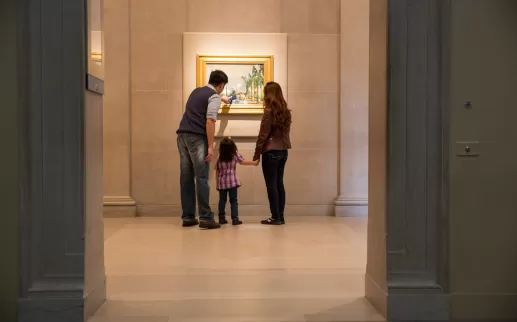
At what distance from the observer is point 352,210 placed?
9.52m

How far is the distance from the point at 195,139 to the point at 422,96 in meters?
4.65

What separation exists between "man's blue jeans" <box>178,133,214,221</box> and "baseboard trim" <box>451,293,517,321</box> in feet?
15.3

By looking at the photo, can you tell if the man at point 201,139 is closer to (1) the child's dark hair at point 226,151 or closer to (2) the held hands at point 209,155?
(2) the held hands at point 209,155

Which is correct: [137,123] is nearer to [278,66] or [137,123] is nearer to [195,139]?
[195,139]

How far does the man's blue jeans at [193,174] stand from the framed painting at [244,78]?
139 cm

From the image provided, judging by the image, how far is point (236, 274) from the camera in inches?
212

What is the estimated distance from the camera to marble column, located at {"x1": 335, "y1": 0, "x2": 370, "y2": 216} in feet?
31.2

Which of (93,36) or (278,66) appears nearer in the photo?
(93,36)

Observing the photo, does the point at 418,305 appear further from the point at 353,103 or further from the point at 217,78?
the point at 353,103

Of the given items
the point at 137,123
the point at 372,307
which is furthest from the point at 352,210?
the point at 372,307

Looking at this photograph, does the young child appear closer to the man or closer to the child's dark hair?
the child's dark hair

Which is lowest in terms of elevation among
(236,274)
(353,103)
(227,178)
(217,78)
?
(236,274)

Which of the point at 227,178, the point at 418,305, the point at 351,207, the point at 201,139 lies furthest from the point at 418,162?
the point at 351,207

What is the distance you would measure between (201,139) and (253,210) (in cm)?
187
